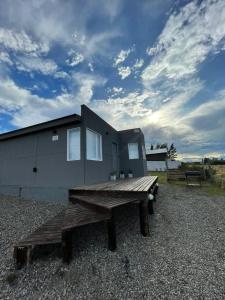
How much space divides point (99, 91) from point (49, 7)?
4133mm

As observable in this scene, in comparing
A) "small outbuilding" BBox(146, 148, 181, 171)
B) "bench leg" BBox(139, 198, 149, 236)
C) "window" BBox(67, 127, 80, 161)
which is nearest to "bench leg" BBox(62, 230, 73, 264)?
"bench leg" BBox(139, 198, 149, 236)

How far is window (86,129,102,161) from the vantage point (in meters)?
5.61

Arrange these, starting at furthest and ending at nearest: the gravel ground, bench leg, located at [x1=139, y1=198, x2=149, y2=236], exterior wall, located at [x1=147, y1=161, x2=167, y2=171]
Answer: exterior wall, located at [x1=147, y1=161, x2=167, y2=171], bench leg, located at [x1=139, y1=198, x2=149, y2=236], the gravel ground

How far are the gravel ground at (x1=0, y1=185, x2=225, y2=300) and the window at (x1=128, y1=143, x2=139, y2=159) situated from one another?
217 inches

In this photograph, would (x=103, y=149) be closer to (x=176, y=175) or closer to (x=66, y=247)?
(x=66, y=247)

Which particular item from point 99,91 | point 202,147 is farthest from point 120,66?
point 202,147

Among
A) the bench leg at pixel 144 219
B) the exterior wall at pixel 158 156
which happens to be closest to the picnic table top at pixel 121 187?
the bench leg at pixel 144 219

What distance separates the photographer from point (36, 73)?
288 inches

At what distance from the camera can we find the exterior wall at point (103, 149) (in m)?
5.23

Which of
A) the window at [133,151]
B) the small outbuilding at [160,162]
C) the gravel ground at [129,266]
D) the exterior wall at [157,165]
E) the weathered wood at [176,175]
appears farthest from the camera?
the exterior wall at [157,165]

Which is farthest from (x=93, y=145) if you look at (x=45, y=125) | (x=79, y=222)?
(x=79, y=222)

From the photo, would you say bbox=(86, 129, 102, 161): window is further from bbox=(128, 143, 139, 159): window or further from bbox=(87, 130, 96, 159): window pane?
bbox=(128, 143, 139, 159): window

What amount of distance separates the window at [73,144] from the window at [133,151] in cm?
461

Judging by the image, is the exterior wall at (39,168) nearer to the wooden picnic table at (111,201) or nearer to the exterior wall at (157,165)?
the wooden picnic table at (111,201)
